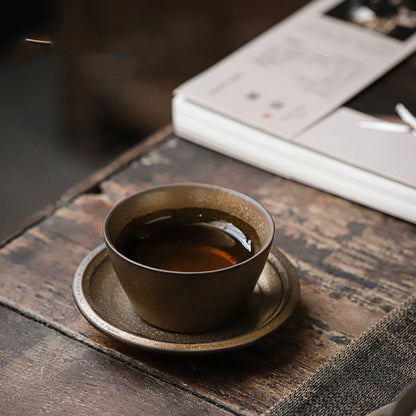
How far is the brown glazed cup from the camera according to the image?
0.45 meters

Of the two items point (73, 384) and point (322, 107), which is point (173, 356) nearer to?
point (73, 384)

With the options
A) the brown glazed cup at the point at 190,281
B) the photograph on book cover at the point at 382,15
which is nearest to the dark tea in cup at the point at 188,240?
the brown glazed cup at the point at 190,281

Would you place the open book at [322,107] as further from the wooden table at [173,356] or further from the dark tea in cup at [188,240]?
the dark tea in cup at [188,240]

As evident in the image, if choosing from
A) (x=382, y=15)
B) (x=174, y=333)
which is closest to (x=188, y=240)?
(x=174, y=333)

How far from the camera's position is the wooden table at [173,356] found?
0.47m

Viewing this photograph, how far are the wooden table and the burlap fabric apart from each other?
28 mm

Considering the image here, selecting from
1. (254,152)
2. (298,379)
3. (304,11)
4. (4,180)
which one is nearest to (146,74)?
(4,180)

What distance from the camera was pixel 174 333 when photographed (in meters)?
0.49

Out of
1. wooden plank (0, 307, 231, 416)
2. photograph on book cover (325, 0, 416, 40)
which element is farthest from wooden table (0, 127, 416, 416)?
photograph on book cover (325, 0, 416, 40)

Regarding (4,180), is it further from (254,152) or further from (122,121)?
(254,152)

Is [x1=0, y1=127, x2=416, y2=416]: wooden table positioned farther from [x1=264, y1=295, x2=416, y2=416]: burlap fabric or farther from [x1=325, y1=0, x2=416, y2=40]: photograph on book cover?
[x1=325, y1=0, x2=416, y2=40]: photograph on book cover

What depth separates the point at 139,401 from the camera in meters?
0.46

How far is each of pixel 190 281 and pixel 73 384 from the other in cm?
11

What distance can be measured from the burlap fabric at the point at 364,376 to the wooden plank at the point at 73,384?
57 millimetres
